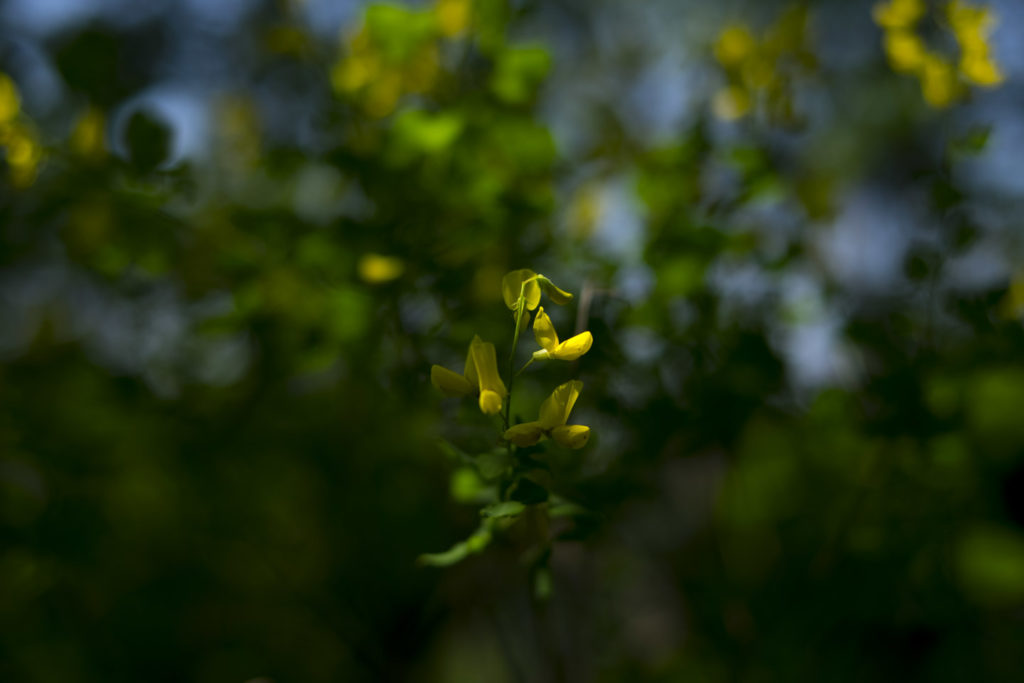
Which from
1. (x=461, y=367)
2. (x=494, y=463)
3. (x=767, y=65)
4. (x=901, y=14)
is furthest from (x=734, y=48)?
(x=494, y=463)

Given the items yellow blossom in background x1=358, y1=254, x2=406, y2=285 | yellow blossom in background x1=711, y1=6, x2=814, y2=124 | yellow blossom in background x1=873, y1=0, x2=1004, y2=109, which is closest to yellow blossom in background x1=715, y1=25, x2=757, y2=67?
yellow blossom in background x1=711, y1=6, x2=814, y2=124

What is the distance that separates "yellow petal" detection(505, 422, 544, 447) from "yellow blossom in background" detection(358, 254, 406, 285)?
14.4 inches

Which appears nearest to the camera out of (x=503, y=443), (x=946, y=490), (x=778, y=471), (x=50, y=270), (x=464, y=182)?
(x=503, y=443)

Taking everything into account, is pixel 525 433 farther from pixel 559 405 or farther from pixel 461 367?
pixel 461 367

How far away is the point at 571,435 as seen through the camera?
1.61ft

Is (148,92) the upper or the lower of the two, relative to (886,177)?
upper

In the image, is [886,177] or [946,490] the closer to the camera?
[946,490]

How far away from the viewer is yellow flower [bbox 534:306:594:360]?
50cm

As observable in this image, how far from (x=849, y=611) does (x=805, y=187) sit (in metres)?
0.67

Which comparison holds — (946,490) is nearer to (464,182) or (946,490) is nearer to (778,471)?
(778,471)

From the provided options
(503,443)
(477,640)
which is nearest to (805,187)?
(503,443)

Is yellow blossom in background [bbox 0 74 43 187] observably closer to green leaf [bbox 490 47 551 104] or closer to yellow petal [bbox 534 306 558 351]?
green leaf [bbox 490 47 551 104]

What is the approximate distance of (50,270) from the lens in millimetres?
2330

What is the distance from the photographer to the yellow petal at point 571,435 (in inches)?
19.3
